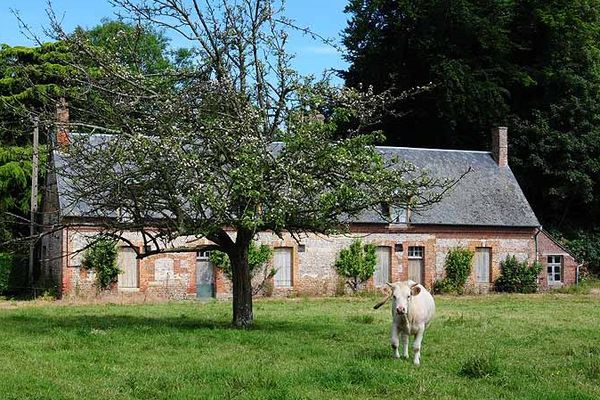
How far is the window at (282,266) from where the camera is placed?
131 feet

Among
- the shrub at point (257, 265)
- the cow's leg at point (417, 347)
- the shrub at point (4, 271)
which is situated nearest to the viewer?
the cow's leg at point (417, 347)

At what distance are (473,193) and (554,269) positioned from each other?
6.06m

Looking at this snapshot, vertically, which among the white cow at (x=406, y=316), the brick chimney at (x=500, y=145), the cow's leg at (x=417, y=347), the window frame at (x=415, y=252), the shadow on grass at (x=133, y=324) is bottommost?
the shadow on grass at (x=133, y=324)

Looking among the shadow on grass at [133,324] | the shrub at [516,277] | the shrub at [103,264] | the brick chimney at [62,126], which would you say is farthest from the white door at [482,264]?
the brick chimney at [62,126]

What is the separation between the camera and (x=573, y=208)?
2056 inches

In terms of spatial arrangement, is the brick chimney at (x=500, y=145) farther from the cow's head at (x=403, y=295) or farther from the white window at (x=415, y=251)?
the cow's head at (x=403, y=295)

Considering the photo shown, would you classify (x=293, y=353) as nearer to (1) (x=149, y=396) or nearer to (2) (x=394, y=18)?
(1) (x=149, y=396)

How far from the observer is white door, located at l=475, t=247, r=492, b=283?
1716 inches

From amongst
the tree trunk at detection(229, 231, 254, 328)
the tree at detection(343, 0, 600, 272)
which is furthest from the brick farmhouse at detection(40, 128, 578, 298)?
the tree trunk at detection(229, 231, 254, 328)

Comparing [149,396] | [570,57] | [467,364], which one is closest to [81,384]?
[149,396]

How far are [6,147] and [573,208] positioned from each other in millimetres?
31827

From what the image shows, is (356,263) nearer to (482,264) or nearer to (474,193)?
(482,264)

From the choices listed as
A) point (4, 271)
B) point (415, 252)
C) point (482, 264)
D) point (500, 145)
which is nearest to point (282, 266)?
point (415, 252)

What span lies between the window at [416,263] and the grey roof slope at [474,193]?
1445 mm
